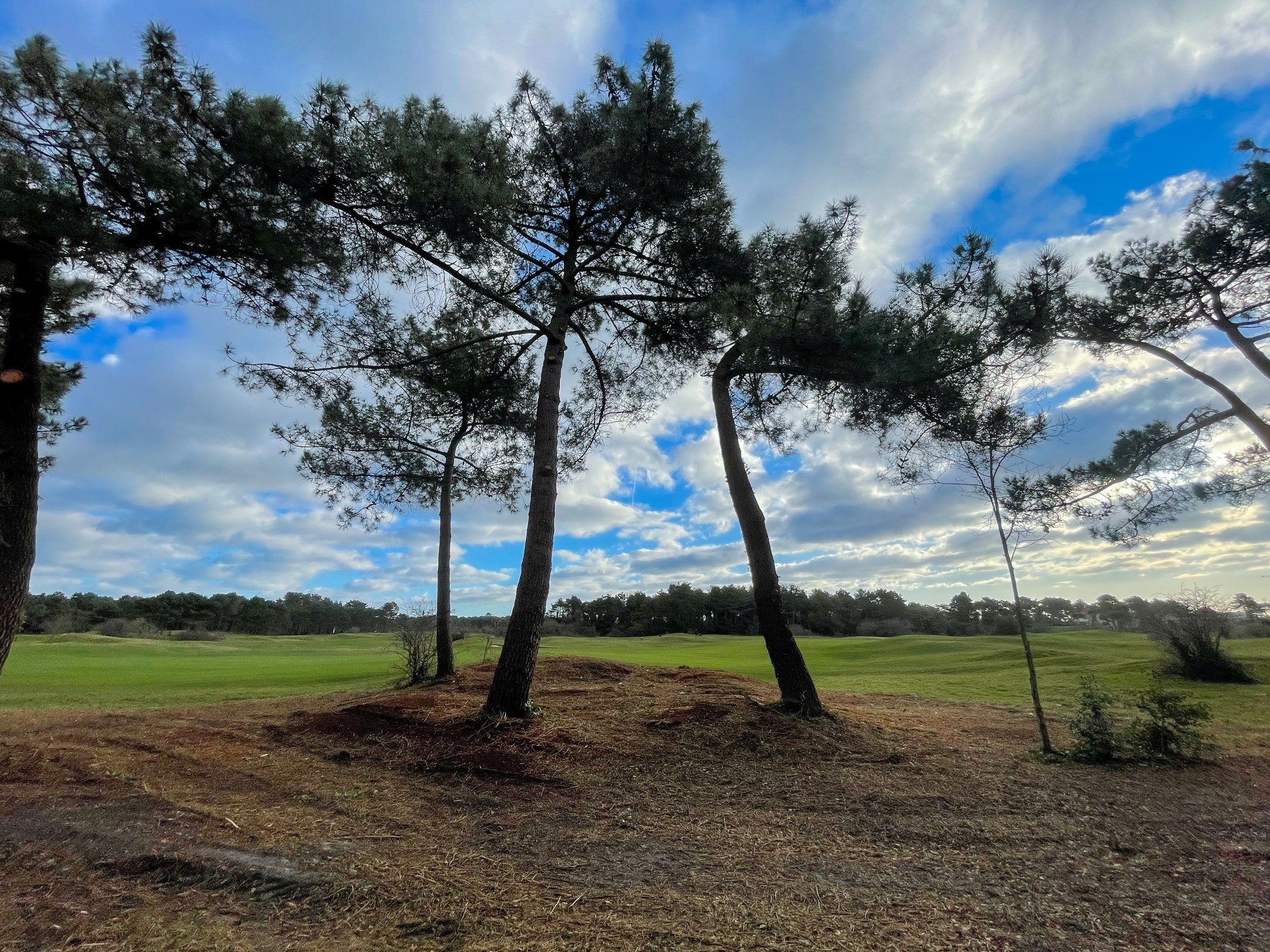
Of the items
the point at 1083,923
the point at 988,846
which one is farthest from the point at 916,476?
the point at 1083,923

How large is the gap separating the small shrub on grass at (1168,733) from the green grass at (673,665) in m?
3.08

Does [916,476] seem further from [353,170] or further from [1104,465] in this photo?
[353,170]

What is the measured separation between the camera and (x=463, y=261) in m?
7.04

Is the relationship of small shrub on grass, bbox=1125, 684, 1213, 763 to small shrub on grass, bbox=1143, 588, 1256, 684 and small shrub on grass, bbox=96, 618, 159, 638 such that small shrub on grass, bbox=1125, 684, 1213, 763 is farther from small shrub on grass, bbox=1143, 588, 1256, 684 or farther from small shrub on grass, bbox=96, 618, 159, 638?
small shrub on grass, bbox=96, 618, 159, 638

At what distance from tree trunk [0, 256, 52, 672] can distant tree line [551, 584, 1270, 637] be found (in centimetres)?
4675

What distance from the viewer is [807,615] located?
5944cm

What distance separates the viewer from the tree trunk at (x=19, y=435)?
4988mm

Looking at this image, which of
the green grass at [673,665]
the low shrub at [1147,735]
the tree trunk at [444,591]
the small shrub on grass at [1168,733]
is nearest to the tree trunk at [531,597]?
the tree trunk at [444,591]

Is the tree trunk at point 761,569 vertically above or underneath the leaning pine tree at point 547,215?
underneath

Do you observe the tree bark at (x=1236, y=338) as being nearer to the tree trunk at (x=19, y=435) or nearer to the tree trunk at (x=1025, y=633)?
the tree trunk at (x=1025, y=633)

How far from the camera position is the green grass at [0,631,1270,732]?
11.7 metres

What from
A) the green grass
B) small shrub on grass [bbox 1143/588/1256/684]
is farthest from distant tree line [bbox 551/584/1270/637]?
small shrub on grass [bbox 1143/588/1256/684]

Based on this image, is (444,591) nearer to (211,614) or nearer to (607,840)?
(607,840)

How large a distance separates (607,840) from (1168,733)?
578 centimetres
